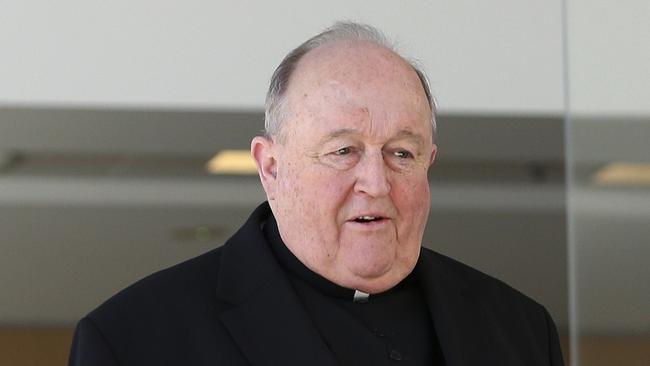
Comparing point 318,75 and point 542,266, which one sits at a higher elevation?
point 318,75

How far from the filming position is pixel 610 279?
436 centimetres

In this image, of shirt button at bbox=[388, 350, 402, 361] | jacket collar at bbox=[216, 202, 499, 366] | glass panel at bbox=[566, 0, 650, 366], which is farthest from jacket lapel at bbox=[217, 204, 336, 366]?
glass panel at bbox=[566, 0, 650, 366]

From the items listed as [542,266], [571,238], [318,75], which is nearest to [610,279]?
[571,238]

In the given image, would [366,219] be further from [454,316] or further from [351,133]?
[454,316]

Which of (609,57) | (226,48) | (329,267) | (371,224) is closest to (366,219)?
(371,224)

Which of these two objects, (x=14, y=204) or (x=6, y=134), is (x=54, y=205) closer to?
(x=14, y=204)

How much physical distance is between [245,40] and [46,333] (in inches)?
56.1

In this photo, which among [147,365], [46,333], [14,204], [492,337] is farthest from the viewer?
[46,333]

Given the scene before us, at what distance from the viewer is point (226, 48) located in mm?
4152

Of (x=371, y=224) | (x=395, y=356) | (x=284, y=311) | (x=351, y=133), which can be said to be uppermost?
(x=351, y=133)

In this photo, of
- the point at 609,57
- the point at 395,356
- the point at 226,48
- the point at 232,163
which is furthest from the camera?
the point at 232,163

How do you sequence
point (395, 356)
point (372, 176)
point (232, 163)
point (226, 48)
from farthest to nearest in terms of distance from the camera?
point (232, 163) < point (226, 48) < point (395, 356) < point (372, 176)

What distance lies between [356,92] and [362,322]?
40 cm

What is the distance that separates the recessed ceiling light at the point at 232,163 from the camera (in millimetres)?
4684
